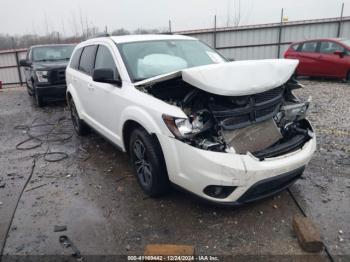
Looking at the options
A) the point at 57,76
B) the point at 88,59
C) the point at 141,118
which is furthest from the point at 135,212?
the point at 57,76

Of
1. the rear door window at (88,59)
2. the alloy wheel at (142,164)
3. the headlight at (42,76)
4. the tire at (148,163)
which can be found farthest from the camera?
the headlight at (42,76)

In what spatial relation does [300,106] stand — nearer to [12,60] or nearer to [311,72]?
[311,72]

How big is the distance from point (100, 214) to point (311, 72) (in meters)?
10.6

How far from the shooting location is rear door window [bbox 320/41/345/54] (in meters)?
10.8

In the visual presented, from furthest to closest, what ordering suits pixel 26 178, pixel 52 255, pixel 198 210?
pixel 26 178 → pixel 198 210 → pixel 52 255

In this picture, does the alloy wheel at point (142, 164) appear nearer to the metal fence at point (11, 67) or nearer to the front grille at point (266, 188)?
the front grille at point (266, 188)

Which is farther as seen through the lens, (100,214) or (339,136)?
(339,136)

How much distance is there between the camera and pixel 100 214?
3357mm

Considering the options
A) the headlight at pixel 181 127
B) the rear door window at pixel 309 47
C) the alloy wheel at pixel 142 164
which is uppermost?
the headlight at pixel 181 127

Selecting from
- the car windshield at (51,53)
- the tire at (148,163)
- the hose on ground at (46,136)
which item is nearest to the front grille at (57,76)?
the car windshield at (51,53)

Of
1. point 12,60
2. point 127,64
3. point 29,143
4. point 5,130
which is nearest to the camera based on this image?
point 127,64

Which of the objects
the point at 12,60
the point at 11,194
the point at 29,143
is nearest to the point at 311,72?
the point at 29,143

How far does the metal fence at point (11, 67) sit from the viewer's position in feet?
56.1

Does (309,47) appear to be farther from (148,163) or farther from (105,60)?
(148,163)
